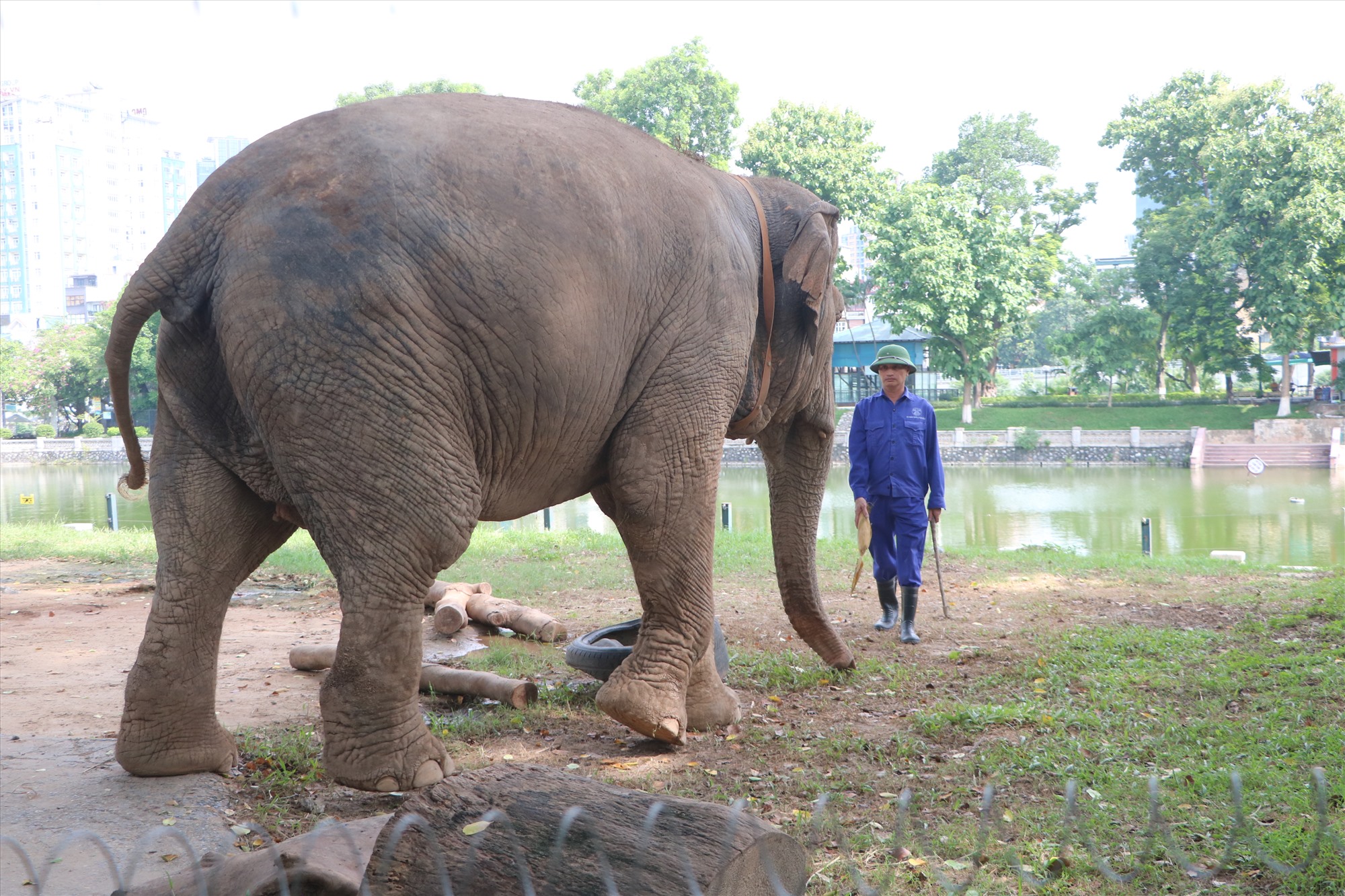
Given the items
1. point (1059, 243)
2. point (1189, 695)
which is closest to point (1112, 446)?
point (1059, 243)

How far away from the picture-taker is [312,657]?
6.06 metres

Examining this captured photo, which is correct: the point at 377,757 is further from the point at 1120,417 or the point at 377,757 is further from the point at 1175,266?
the point at 1175,266

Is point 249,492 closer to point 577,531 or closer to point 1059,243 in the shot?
point 577,531

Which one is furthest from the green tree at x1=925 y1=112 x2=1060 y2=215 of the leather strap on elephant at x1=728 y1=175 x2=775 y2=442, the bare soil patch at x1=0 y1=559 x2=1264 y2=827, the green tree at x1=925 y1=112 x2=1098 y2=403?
the leather strap on elephant at x1=728 y1=175 x2=775 y2=442

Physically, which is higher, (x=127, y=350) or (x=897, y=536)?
(x=127, y=350)

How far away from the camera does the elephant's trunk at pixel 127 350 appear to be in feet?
11.7

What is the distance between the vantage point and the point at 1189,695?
5180mm

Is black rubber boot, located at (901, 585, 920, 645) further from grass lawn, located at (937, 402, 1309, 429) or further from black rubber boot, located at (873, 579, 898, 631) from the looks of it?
grass lawn, located at (937, 402, 1309, 429)

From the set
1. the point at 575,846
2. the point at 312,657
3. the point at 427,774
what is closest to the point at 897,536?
the point at 312,657

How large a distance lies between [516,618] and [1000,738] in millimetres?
3503

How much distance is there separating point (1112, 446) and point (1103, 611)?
3065 cm

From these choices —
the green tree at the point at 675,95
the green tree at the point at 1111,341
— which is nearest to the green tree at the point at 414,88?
the green tree at the point at 675,95

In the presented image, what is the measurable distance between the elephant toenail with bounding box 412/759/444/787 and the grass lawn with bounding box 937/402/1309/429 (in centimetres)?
3844

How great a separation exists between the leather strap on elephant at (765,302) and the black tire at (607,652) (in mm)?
1027
